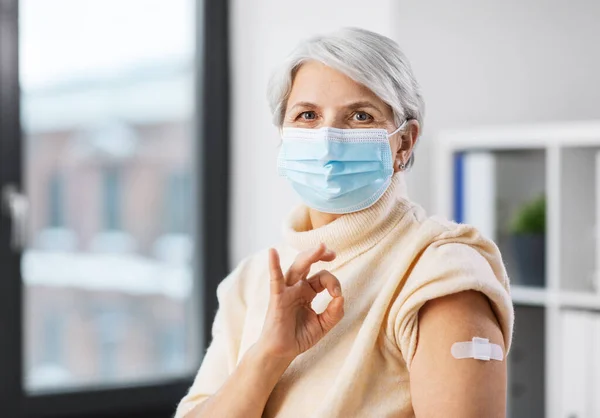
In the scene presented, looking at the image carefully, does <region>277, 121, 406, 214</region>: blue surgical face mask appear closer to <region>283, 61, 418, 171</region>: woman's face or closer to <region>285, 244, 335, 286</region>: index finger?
<region>283, 61, 418, 171</region>: woman's face

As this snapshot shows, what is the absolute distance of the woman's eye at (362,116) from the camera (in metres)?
1.34

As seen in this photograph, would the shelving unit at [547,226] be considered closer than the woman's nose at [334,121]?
No

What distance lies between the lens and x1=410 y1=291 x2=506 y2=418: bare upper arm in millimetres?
1161

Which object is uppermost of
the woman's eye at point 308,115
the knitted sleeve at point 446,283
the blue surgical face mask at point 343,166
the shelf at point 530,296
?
the woman's eye at point 308,115

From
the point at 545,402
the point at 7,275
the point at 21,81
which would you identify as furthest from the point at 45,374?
the point at 545,402

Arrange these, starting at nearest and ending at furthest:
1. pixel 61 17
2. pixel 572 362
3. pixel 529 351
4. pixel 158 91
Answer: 1. pixel 572 362
2. pixel 529 351
3. pixel 61 17
4. pixel 158 91

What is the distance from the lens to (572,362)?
7.95ft

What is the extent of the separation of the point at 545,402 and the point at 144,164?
1.70 meters

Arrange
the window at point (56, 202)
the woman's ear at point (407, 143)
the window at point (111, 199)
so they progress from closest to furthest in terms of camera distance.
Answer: the woman's ear at point (407, 143)
the window at point (56, 202)
the window at point (111, 199)

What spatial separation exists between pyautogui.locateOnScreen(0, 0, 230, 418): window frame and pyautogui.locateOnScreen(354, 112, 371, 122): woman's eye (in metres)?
1.82

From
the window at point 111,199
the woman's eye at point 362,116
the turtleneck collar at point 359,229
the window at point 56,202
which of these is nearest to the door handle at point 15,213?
the window at point 56,202

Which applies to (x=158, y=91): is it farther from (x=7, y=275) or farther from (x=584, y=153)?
(x=584, y=153)

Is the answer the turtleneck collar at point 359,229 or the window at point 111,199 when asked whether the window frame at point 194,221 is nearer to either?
the window at point 111,199

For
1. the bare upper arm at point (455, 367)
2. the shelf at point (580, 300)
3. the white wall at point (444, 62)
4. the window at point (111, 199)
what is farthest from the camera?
the window at point (111, 199)
